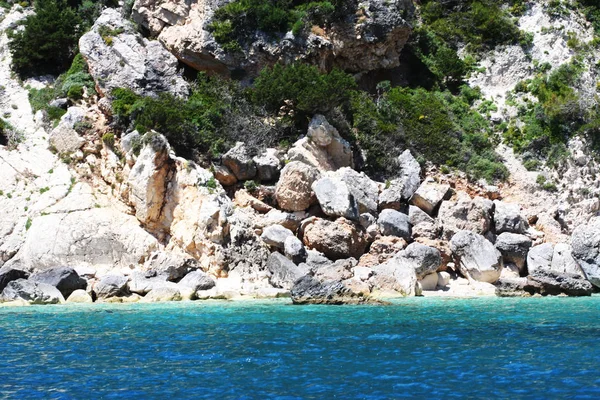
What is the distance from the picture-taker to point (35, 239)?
2791cm

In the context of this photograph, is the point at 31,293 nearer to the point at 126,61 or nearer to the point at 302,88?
the point at 126,61

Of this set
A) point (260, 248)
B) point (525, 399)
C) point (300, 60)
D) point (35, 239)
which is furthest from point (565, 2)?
point (525, 399)

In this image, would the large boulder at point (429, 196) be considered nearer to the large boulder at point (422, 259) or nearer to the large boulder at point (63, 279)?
the large boulder at point (422, 259)

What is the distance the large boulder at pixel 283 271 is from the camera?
83.5 feet

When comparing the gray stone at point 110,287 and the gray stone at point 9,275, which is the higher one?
the gray stone at point 9,275

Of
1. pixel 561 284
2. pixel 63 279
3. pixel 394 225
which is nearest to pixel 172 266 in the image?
pixel 63 279

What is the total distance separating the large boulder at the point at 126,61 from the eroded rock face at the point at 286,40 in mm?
1463

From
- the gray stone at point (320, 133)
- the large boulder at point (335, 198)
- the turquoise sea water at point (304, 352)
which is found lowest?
the turquoise sea water at point (304, 352)

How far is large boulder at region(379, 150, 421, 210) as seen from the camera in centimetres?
2964

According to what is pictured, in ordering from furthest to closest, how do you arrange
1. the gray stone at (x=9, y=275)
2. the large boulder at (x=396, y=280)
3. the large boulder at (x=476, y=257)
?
the large boulder at (x=476, y=257) → the gray stone at (x=9, y=275) → the large boulder at (x=396, y=280)

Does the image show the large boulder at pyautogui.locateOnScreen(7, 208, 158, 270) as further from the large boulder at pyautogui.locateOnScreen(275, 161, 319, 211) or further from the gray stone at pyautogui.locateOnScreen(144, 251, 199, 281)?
the large boulder at pyautogui.locateOnScreen(275, 161, 319, 211)

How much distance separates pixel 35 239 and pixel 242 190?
28.8ft

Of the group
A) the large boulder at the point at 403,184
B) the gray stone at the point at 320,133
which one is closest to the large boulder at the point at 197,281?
the large boulder at the point at 403,184

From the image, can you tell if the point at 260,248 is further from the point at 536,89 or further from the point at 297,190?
the point at 536,89
